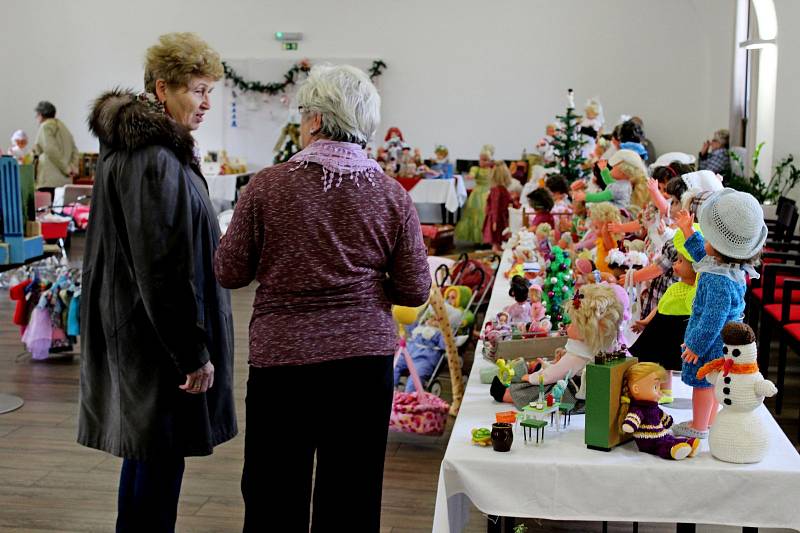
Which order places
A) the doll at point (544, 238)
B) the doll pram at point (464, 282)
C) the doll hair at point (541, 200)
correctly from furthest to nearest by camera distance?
the doll hair at point (541, 200) < the doll at point (544, 238) < the doll pram at point (464, 282)

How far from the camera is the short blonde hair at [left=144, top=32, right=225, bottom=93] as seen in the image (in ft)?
7.52

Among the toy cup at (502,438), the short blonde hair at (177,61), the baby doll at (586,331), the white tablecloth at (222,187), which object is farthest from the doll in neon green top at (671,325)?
the white tablecloth at (222,187)

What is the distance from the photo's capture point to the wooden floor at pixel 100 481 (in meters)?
3.23

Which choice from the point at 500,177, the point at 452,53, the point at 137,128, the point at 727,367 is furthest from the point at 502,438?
the point at 452,53

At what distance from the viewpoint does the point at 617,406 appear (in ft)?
7.50

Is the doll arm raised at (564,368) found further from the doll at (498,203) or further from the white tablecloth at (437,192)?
the white tablecloth at (437,192)

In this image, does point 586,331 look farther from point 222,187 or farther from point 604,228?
point 222,187

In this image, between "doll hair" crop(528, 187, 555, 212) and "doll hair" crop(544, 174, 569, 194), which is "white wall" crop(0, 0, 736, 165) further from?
"doll hair" crop(528, 187, 555, 212)

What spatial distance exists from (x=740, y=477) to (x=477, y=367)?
1.01m

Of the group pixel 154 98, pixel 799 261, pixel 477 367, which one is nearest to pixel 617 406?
pixel 477 367

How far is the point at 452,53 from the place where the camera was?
43.7ft

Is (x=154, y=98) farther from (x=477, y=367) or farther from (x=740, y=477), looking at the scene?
(x=740, y=477)

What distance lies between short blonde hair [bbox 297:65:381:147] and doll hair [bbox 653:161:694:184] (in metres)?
2.08

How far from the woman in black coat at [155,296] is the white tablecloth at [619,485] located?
2.12ft
